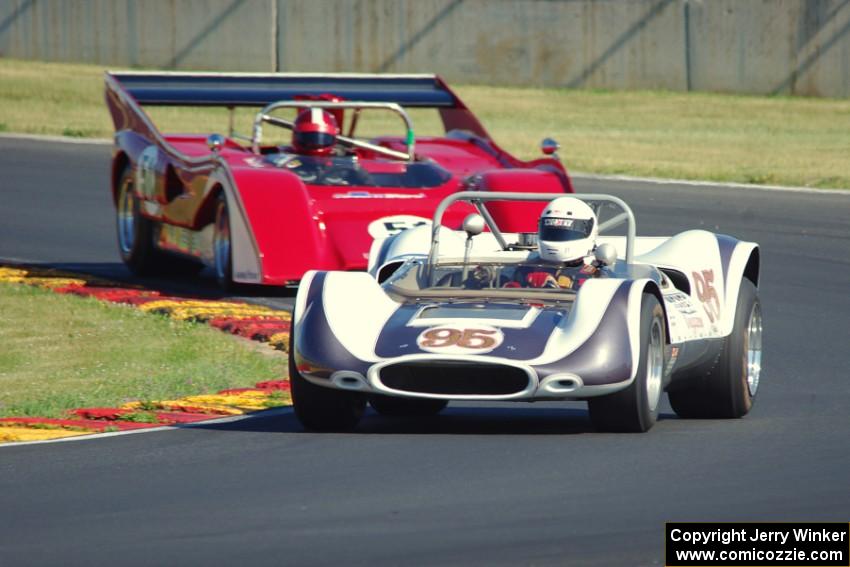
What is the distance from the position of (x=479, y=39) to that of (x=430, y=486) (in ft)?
92.3

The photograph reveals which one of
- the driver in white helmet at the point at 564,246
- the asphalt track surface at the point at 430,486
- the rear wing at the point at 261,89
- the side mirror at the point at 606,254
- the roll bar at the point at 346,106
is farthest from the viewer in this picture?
the rear wing at the point at 261,89

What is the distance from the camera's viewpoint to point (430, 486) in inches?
285

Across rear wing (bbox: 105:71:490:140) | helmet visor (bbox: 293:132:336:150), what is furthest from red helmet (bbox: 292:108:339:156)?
rear wing (bbox: 105:71:490:140)

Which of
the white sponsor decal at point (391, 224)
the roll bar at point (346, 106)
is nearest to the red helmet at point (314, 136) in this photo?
the roll bar at point (346, 106)

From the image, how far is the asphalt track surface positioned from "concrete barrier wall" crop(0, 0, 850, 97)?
74.2 feet

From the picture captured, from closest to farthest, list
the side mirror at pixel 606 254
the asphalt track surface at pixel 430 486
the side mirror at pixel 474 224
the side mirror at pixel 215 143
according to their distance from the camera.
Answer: the asphalt track surface at pixel 430 486 < the side mirror at pixel 606 254 < the side mirror at pixel 474 224 < the side mirror at pixel 215 143

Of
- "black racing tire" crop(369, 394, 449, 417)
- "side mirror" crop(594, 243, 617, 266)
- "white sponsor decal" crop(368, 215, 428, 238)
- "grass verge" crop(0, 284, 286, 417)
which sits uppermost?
"side mirror" crop(594, 243, 617, 266)

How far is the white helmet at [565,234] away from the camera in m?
9.40

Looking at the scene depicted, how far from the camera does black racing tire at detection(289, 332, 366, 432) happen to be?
8.57 metres

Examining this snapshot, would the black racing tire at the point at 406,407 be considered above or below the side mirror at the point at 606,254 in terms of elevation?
below

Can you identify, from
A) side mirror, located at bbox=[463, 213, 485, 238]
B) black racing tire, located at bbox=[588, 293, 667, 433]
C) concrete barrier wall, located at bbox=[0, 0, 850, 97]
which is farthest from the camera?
concrete barrier wall, located at bbox=[0, 0, 850, 97]

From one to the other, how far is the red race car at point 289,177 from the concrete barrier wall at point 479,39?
1574 cm

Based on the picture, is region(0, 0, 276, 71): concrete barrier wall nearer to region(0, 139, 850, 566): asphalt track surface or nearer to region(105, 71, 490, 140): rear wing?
region(105, 71, 490, 140): rear wing

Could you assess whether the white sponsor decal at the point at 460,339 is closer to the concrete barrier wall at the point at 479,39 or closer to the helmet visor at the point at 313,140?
the helmet visor at the point at 313,140
